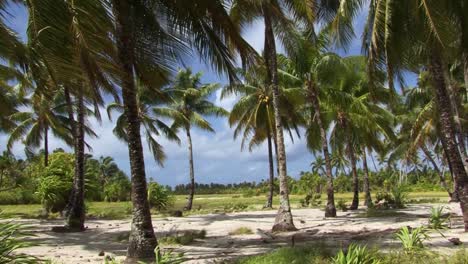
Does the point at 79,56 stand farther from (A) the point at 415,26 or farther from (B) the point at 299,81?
(B) the point at 299,81

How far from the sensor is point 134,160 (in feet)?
33.9

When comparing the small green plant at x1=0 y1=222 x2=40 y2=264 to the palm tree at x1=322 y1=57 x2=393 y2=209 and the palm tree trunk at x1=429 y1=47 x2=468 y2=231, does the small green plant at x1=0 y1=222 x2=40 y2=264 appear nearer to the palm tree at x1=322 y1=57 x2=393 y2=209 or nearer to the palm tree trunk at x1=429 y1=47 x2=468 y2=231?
the palm tree trunk at x1=429 y1=47 x2=468 y2=231

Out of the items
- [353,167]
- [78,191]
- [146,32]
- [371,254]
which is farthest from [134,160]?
[353,167]

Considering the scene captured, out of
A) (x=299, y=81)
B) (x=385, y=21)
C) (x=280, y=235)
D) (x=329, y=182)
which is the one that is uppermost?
(x=299, y=81)

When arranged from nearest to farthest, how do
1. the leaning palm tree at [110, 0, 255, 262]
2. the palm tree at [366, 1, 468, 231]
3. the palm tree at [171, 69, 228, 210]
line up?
the leaning palm tree at [110, 0, 255, 262], the palm tree at [366, 1, 468, 231], the palm tree at [171, 69, 228, 210]

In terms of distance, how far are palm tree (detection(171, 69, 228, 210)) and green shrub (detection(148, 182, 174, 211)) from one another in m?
2.60

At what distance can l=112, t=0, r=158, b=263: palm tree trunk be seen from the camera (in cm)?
1018

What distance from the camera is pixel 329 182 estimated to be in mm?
22547

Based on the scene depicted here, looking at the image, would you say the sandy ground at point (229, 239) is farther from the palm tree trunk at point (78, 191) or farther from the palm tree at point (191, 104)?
the palm tree at point (191, 104)

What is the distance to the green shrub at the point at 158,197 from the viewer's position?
30953 millimetres

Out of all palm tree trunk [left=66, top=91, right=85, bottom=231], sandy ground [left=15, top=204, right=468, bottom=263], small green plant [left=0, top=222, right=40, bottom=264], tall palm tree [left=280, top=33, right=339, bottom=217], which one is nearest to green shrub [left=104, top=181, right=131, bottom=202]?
sandy ground [left=15, top=204, right=468, bottom=263]

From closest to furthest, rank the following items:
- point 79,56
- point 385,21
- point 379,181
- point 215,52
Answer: point 79,56
point 215,52
point 385,21
point 379,181

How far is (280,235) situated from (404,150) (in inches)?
1022

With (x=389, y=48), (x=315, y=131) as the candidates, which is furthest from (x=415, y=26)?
(x=315, y=131)
